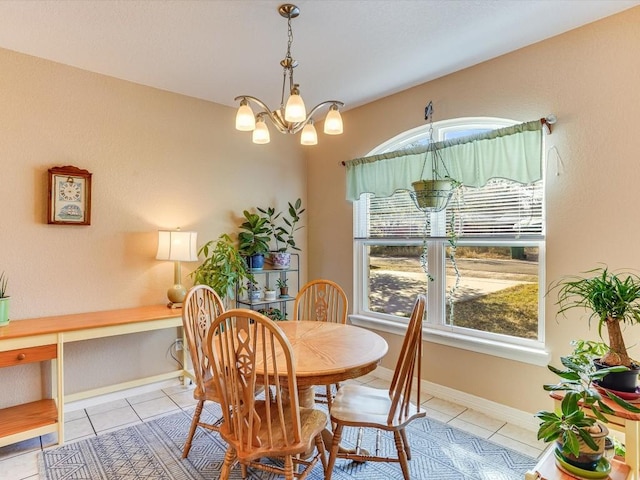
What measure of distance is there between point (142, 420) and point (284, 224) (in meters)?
2.30

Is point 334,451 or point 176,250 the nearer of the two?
point 334,451

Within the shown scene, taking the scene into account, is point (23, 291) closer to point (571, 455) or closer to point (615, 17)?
point (571, 455)

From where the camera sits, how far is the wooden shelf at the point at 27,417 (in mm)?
2314

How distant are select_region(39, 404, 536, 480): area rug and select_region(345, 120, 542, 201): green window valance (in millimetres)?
1804

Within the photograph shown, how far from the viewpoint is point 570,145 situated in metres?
2.45

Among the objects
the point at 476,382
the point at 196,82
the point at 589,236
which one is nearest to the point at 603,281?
the point at 589,236

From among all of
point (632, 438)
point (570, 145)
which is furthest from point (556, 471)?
point (570, 145)

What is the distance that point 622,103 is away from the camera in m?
2.25

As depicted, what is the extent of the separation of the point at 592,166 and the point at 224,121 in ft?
10.2

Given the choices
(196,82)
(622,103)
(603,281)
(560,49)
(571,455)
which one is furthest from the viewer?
(196,82)

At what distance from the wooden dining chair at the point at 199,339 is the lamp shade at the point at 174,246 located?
733mm

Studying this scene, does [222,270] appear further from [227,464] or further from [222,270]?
[227,464]

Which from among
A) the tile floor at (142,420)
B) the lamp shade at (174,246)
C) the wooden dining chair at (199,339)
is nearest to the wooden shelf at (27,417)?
the tile floor at (142,420)

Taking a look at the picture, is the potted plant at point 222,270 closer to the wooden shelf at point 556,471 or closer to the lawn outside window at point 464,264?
the lawn outside window at point 464,264
